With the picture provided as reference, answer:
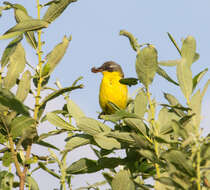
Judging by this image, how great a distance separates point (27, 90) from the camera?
162 centimetres

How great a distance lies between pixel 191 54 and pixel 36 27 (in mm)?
634

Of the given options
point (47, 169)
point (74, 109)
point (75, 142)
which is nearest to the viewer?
point (75, 142)

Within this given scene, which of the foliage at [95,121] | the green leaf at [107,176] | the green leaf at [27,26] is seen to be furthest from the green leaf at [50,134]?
the green leaf at [27,26]

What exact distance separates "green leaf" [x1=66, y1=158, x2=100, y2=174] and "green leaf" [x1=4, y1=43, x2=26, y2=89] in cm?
52

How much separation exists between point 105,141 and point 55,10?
634 millimetres

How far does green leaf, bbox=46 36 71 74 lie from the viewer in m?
1.73

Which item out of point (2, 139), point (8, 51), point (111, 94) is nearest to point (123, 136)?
point (2, 139)

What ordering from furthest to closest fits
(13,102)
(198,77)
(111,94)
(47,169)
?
(111,94) → (47,169) → (198,77) → (13,102)

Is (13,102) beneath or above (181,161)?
above

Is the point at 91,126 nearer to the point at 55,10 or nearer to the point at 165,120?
the point at 165,120

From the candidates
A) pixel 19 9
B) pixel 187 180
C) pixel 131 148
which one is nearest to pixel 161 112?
pixel 131 148

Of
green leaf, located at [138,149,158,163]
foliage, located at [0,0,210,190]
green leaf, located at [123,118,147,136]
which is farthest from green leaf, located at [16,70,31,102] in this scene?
green leaf, located at [138,149,158,163]

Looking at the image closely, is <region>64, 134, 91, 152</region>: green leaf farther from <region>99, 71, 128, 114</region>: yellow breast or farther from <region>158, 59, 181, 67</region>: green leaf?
<region>99, 71, 128, 114</region>: yellow breast

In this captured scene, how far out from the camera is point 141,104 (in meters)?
1.79
